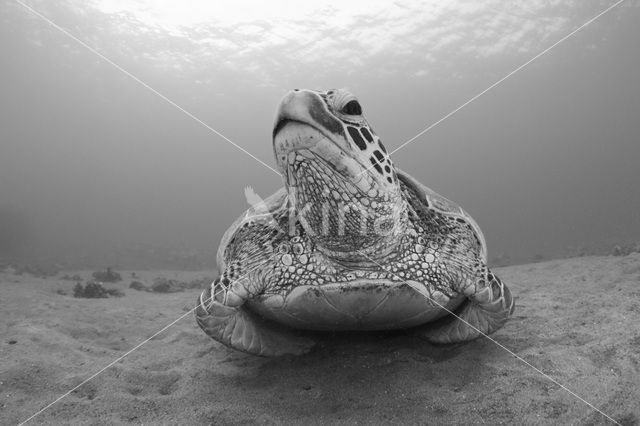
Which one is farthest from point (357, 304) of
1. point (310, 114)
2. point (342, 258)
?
point (310, 114)

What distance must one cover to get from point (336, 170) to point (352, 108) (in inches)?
15.1

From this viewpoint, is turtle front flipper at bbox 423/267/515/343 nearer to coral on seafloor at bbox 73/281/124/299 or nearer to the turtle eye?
the turtle eye

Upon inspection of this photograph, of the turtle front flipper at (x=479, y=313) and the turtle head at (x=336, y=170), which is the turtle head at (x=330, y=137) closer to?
the turtle head at (x=336, y=170)

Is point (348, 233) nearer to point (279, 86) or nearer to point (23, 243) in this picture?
point (23, 243)

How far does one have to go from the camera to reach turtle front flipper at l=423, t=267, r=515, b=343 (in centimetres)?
233

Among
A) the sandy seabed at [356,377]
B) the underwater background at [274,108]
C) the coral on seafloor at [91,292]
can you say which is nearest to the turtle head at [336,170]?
the sandy seabed at [356,377]

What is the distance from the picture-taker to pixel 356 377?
92.1 inches

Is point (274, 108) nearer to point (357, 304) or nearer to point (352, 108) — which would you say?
point (352, 108)

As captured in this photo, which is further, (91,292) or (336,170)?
(91,292)

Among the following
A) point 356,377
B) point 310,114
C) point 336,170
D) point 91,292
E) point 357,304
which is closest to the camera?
point 310,114

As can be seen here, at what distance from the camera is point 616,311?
2883mm

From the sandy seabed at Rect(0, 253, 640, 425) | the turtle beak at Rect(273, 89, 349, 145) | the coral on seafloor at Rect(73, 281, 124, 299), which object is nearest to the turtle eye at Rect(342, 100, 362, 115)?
the turtle beak at Rect(273, 89, 349, 145)

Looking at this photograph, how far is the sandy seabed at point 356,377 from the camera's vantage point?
188 cm

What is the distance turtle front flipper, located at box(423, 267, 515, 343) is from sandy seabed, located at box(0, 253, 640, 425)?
0.42 feet
